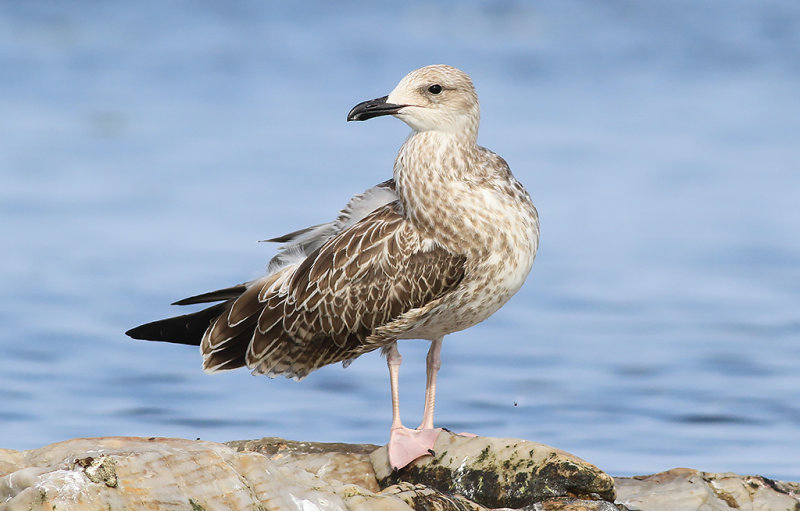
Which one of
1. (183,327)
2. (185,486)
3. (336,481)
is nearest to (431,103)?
(183,327)

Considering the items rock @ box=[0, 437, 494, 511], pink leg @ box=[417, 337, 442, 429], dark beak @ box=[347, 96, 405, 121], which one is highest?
dark beak @ box=[347, 96, 405, 121]

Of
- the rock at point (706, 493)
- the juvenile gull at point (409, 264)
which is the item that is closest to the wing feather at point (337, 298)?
the juvenile gull at point (409, 264)

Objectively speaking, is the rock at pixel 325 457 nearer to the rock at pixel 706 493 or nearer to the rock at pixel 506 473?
the rock at pixel 506 473

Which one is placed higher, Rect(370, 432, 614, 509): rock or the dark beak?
the dark beak

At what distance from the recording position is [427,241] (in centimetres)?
900

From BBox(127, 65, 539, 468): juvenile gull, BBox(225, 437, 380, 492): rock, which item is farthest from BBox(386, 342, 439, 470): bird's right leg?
BBox(225, 437, 380, 492): rock

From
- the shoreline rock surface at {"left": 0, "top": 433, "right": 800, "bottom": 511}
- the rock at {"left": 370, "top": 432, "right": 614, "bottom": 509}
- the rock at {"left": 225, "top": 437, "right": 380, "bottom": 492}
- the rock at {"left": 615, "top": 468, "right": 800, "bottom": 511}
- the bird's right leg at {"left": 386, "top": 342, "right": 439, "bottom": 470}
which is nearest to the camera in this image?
the shoreline rock surface at {"left": 0, "top": 433, "right": 800, "bottom": 511}

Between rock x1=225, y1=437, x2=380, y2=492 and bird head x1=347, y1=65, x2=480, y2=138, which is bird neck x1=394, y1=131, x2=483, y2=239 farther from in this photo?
rock x1=225, y1=437, x2=380, y2=492

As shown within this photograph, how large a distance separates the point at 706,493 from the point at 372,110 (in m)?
3.37

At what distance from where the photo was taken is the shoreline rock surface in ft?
20.2

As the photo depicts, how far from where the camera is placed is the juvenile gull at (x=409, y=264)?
28.9ft

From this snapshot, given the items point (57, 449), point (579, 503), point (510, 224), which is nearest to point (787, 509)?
point (579, 503)

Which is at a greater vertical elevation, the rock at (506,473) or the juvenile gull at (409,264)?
the juvenile gull at (409,264)

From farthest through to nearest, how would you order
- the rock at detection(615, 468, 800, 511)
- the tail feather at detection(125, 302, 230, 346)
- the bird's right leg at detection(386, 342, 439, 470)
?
the tail feather at detection(125, 302, 230, 346) → the bird's right leg at detection(386, 342, 439, 470) → the rock at detection(615, 468, 800, 511)
